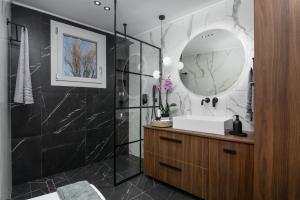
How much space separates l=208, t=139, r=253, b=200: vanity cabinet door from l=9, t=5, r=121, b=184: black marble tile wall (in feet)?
6.78

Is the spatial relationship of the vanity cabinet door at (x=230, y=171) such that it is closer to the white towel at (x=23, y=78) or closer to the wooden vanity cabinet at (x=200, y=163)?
the wooden vanity cabinet at (x=200, y=163)

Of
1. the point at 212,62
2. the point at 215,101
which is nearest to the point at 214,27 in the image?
the point at 212,62

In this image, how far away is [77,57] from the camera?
266cm

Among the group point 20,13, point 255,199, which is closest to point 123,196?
point 255,199

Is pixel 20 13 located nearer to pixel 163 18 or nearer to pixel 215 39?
pixel 163 18

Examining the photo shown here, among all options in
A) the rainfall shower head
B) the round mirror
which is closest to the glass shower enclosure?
the rainfall shower head

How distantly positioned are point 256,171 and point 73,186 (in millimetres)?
1354

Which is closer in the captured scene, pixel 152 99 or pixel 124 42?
pixel 124 42

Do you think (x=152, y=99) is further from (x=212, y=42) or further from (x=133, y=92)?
(x=212, y=42)

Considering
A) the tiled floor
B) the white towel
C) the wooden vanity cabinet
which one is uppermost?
the white towel

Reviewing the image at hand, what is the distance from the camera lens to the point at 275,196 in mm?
1159

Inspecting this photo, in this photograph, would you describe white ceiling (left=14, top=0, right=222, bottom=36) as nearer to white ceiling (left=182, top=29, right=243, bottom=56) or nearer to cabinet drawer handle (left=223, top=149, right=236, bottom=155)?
white ceiling (left=182, top=29, right=243, bottom=56)

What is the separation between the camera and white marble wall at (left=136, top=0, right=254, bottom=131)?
192 centimetres

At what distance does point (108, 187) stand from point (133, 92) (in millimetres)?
1460
